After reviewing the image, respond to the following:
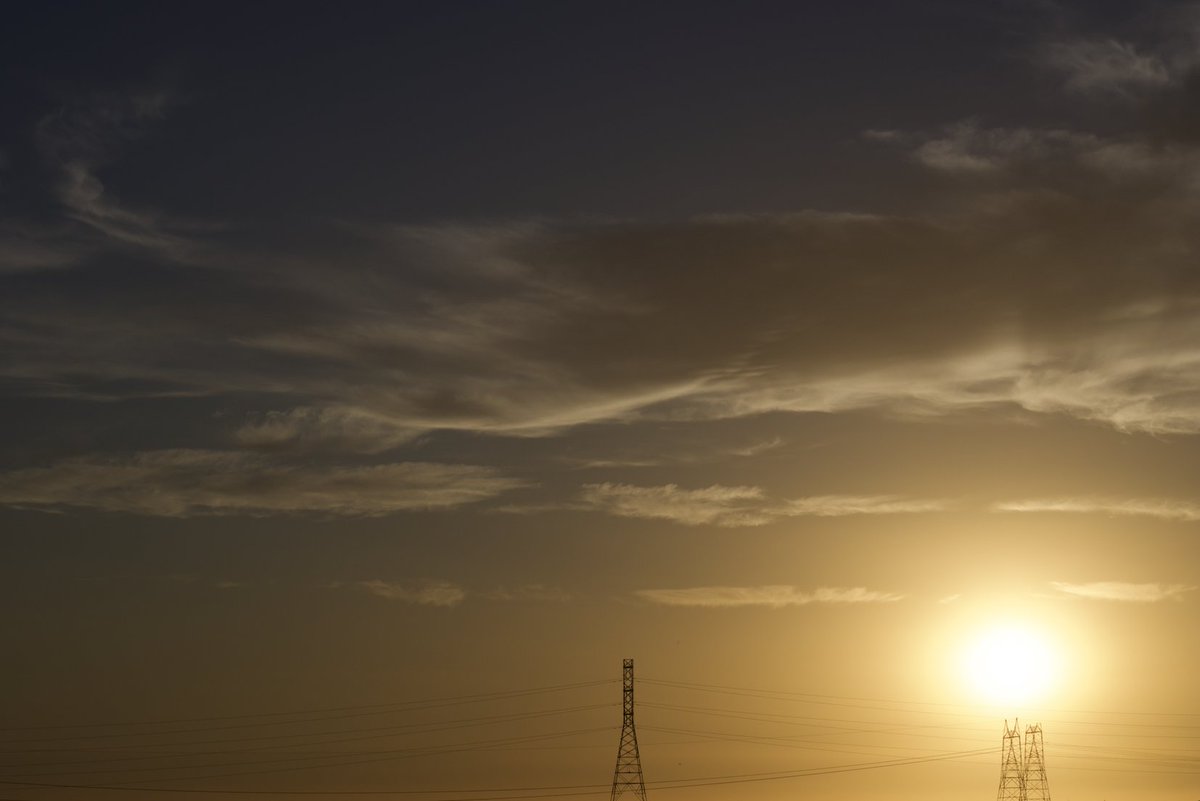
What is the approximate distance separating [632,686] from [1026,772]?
382 ft

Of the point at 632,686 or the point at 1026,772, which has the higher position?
the point at 632,686

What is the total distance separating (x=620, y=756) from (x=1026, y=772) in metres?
118

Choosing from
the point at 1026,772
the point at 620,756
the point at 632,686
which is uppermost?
the point at 632,686

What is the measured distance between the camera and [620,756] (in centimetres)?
14288

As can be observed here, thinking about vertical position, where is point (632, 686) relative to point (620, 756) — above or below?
above

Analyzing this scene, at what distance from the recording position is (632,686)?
148625mm

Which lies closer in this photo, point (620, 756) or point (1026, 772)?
point (620, 756)

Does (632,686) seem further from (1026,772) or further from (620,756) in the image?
(1026,772)

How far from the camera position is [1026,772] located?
7343 inches

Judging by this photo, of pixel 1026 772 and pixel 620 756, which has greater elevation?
pixel 620 756

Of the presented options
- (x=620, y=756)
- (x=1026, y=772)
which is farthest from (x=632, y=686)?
(x=1026, y=772)

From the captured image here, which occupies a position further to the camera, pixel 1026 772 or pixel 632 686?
pixel 1026 772

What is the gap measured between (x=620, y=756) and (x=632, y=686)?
43.3 feet
